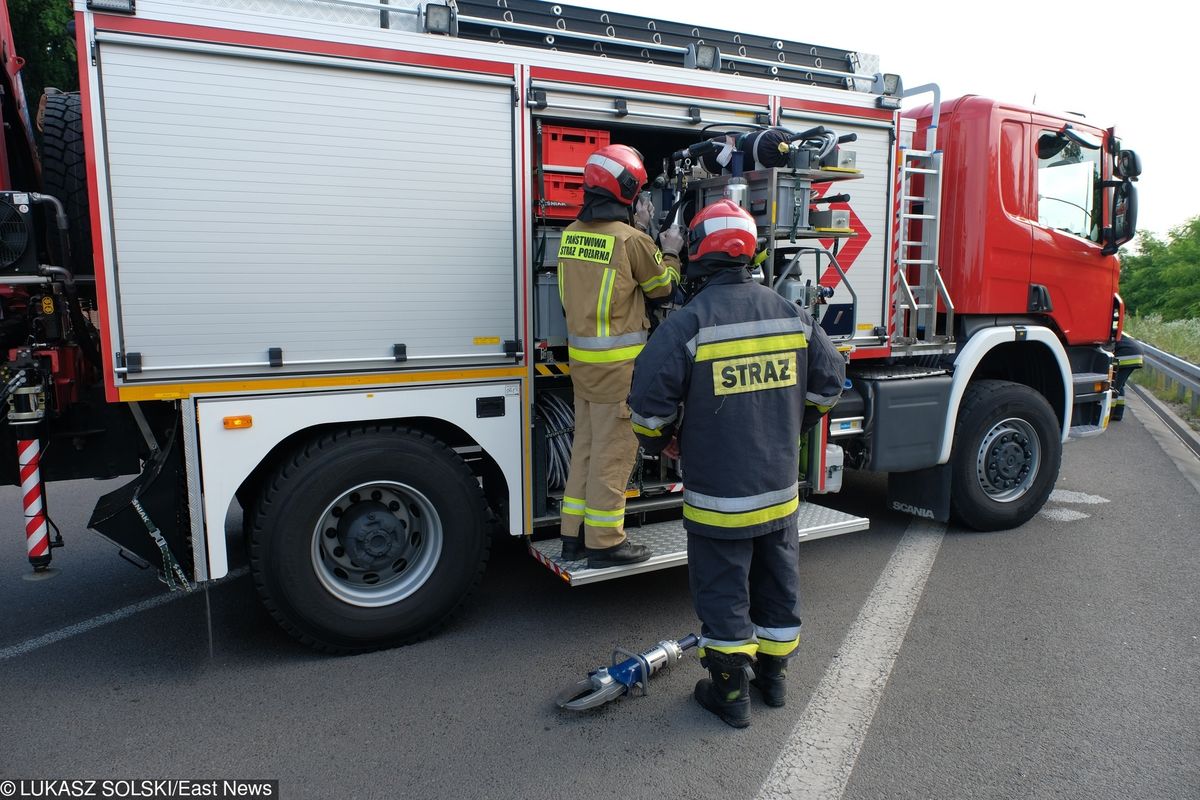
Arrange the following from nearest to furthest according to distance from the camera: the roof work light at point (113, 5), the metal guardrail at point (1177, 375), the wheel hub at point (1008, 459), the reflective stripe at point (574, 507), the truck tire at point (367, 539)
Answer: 1. the roof work light at point (113, 5)
2. the truck tire at point (367, 539)
3. the reflective stripe at point (574, 507)
4. the wheel hub at point (1008, 459)
5. the metal guardrail at point (1177, 375)

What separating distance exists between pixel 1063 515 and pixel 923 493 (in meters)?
1.32

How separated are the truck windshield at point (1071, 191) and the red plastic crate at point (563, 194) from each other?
363cm

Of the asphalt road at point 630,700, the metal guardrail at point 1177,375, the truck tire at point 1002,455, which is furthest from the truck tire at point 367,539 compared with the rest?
the metal guardrail at point 1177,375

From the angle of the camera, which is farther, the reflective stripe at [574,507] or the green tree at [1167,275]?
the green tree at [1167,275]

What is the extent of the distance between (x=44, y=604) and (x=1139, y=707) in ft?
17.9

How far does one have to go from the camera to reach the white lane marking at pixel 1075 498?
22.2 ft

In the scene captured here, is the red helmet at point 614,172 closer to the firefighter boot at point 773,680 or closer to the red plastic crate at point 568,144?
the red plastic crate at point 568,144

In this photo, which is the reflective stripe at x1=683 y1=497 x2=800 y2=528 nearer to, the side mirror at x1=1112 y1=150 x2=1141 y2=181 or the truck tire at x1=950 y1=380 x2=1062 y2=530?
the truck tire at x1=950 y1=380 x2=1062 y2=530

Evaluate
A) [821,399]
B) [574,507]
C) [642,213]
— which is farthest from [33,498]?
[821,399]

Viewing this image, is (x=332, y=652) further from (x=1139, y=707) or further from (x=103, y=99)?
(x=1139, y=707)

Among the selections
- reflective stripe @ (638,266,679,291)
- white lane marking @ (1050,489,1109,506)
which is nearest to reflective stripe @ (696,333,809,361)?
reflective stripe @ (638,266,679,291)

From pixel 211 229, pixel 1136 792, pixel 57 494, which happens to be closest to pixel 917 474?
pixel 1136 792

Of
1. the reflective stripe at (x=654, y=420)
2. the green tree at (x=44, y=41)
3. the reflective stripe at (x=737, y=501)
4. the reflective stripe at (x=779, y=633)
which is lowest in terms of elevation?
the reflective stripe at (x=779, y=633)

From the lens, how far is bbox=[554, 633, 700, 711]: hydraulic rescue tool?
11.3ft
